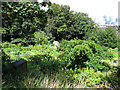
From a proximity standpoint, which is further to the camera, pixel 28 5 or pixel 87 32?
pixel 87 32

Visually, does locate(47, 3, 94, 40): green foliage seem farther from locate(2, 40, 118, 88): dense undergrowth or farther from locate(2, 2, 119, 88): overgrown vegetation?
locate(2, 40, 118, 88): dense undergrowth

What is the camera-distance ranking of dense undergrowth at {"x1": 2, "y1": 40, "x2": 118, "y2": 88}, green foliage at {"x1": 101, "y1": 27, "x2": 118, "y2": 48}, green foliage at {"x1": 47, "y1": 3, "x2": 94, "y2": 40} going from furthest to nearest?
green foliage at {"x1": 47, "y1": 3, "x2": 94, "y2": 40} < green foliage at {"x1": 101, "y1": 27, "x2": 118, "y2": 48} < dense undergrowth at {"x1": 2, "y1": 40, "x2": 118, "y2": 88}

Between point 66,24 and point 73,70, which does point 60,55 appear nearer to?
point 73,70

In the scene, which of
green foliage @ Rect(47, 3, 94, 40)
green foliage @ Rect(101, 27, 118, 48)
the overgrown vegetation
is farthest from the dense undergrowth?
green foliage @ Rect(47, 3, 94, 40)

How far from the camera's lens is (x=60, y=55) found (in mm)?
3916

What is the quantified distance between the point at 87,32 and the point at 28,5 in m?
6.87

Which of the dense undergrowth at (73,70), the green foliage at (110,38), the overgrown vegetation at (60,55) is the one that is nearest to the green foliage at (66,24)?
the overgrown vegetation at (60,55)

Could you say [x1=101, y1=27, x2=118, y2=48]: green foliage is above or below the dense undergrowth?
above

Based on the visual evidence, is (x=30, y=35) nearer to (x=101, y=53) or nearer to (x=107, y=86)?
(x=101, y=53)

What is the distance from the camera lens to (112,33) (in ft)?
21.2

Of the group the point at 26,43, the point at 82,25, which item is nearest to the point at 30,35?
the point at 26,43

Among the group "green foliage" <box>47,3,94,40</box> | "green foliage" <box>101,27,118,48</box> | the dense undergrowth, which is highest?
"green foliage" <box>47,3,94,40</box>

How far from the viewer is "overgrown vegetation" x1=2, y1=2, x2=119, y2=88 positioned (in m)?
1.87

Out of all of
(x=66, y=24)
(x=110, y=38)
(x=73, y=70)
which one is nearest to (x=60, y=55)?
(x=73, y=70)
